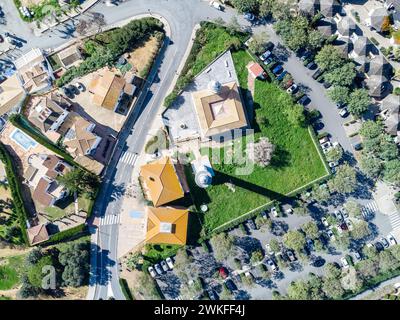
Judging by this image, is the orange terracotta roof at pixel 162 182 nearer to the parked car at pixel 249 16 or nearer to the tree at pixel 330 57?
the parked car at pixel 249 16

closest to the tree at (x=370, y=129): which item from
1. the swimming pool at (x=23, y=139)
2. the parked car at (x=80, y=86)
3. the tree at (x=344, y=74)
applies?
the tree at (x=344, y=74)

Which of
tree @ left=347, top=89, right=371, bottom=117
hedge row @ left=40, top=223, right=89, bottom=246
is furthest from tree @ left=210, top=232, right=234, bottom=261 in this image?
tree @ left=347, top=89, right=371, bottom=117

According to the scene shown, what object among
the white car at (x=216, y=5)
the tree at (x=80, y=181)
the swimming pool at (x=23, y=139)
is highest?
the white car at (x=216, y=5)

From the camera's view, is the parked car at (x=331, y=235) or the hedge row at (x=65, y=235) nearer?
the hedge row at (x=65, y=235)

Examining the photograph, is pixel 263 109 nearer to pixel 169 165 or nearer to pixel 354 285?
pixel 169 165

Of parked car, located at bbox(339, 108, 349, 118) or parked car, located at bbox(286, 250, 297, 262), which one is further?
parked car, located at bbox(339, 108, 349, 118)

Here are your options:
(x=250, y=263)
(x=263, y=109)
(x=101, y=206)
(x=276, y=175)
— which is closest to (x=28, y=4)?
(x=101, y=206)

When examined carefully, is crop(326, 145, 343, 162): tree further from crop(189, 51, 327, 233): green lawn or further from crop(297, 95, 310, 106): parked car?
crop(297, 95, 310, 106): parked car

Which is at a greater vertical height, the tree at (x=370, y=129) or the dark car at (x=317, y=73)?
the dark car at (x=317, y=73)
